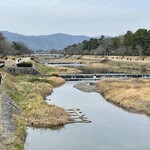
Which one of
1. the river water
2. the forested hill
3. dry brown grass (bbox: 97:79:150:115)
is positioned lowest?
the river water

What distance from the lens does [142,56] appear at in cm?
12425

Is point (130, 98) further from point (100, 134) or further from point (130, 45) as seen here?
point (130, 45)

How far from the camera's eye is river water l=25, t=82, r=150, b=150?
24344 millimetres

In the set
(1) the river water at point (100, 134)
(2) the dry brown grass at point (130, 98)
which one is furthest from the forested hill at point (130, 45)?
(1) the river water at point (100, 134)

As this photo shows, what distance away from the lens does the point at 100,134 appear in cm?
2758

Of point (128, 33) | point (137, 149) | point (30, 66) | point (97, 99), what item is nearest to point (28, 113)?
point (137, 149)

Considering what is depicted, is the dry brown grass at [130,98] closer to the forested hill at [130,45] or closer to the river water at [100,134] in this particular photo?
the river water at [100,134]

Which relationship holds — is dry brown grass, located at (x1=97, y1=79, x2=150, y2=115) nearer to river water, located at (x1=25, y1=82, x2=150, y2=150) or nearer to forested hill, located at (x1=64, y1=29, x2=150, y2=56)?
river water, located at (x1=25, y1=82, x2=150, y2=150)

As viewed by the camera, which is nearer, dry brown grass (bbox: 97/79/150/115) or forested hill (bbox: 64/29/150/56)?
dry brown grass (bbox: 97/79/150/115)

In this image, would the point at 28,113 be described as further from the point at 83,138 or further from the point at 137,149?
the point at 137,149

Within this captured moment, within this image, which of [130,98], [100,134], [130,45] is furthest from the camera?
[130,45]

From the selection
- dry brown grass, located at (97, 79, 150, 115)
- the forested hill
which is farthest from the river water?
the forested hill

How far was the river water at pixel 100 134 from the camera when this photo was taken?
79.9ft

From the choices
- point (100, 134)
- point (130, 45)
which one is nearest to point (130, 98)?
point (100, 134)
